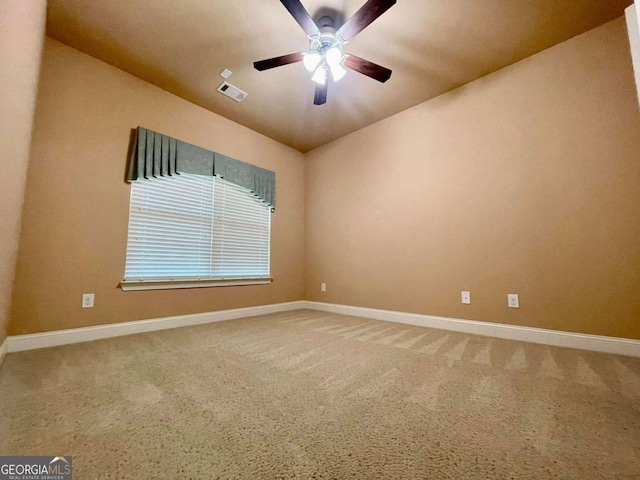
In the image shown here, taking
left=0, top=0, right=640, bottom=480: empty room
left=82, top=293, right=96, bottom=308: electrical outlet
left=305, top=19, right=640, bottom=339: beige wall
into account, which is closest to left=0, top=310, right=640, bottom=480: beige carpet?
left=0, top=0, right=640, bottom=480: empty room

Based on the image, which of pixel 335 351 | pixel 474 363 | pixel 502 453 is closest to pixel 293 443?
pixel 502 453

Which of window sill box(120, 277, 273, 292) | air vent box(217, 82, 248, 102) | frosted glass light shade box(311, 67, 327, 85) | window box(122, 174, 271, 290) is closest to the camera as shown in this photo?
frosted glass light shade box(311, 67, 327, 85)

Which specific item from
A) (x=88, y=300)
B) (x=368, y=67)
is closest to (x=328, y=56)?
(x=368, y=67)

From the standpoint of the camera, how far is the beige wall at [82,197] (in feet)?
6.31

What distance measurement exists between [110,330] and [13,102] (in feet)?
5.89

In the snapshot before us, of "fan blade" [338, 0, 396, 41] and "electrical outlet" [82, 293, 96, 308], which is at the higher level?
"fan blade" [338, 0, 396, 41]

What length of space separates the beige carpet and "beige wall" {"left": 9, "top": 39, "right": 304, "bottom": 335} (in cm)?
44

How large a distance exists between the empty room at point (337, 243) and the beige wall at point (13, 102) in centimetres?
3

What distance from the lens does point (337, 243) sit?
3.57m

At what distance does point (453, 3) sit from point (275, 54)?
1462mm

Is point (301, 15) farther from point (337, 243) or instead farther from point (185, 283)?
point (185, 283)

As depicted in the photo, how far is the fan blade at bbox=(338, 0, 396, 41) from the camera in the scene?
1.48 meters

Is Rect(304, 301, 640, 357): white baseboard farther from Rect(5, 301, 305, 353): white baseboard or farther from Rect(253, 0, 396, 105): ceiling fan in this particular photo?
Rect(253, 0, 396, 105): ceiling fan

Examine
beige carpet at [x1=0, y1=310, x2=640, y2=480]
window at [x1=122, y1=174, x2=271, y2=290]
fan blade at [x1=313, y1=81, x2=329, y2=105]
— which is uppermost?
fan blade at [x1=313, y1=81, x2=329, y2=105]
